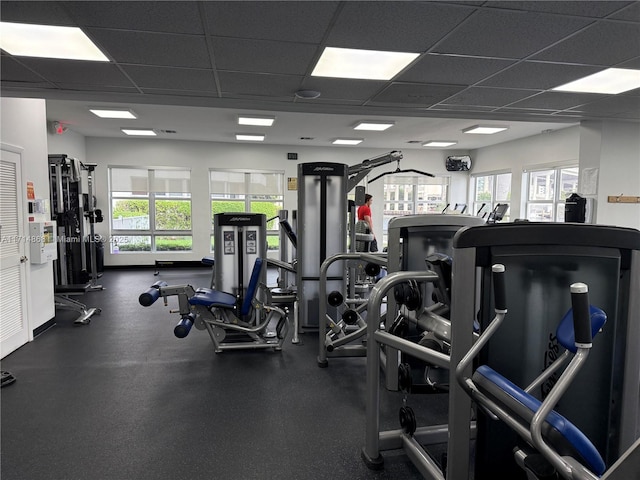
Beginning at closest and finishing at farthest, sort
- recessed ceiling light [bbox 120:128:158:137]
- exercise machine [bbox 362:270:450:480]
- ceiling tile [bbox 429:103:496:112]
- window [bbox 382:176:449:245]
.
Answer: exercise machine [bbox 362:270:450:480] < ceiling tile [bbox 429:103:496:112] < recessed ceiling light [bbox 120:128:158:137] < window [bbox 382:176:449:245]

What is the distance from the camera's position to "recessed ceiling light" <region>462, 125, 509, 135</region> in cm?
673

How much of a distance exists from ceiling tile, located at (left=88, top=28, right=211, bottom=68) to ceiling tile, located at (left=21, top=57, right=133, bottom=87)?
312mm

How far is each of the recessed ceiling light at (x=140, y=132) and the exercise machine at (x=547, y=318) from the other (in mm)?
7365

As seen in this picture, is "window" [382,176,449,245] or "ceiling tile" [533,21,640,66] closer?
"ceiling tile" [533,21,640,66]

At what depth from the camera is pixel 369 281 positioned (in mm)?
6582

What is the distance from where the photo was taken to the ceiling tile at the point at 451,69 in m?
3.02

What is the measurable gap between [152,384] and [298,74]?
2821 millimetres

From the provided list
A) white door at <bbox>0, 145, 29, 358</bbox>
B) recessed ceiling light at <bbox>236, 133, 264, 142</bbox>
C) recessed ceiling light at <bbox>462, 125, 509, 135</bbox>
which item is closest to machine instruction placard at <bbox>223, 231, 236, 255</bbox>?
white door at <bbox>0, 145, 29, 358</bbox>

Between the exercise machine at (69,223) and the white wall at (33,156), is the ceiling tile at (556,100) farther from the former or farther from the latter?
the exercise machine at (69,223)

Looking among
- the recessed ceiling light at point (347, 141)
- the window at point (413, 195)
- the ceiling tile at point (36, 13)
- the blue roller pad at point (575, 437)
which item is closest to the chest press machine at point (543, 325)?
the blue roller pad at point (575, 437)

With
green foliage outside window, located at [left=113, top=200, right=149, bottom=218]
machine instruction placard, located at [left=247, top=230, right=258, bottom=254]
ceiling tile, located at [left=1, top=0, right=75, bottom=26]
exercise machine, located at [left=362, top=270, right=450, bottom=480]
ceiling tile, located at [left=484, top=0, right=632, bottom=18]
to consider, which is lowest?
exercise machine, located at [left=362, top=270, right=450, bottom=480]

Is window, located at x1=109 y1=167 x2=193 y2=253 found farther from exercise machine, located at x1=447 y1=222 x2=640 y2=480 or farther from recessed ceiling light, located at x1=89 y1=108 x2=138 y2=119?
exercise machine, located at x1=447 y1=222 x2=640 y2=480

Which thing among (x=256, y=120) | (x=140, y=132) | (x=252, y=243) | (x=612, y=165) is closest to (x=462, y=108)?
(x=612, y=165)

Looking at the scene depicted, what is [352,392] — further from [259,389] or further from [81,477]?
[81,477]
